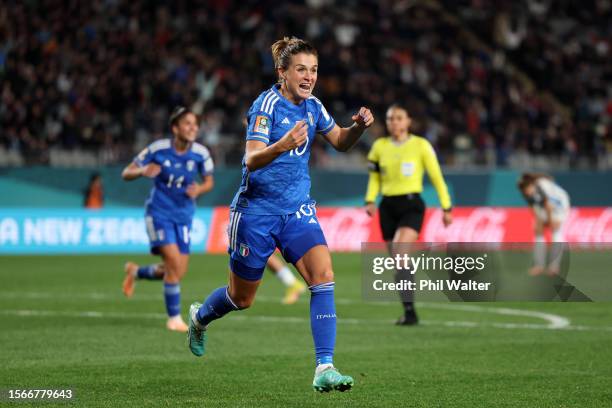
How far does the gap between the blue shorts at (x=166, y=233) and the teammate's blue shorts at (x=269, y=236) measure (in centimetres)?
486

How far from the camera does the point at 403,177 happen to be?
536 inches

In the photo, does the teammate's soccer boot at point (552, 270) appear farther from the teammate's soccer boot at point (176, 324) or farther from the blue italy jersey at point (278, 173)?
the blue italy jersey at point (278, 173)

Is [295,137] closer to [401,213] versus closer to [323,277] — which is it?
[323,277]

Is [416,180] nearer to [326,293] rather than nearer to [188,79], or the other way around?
[326,293]

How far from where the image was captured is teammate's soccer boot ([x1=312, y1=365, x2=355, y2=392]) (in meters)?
7.24

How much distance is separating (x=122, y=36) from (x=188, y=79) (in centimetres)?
203

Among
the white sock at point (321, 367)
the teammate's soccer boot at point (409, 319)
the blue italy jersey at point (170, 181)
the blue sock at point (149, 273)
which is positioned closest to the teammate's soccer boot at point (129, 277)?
the blue sock at point (149, 273)

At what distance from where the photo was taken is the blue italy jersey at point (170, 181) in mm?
13078

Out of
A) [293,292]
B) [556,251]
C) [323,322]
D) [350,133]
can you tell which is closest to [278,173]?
[350,133]

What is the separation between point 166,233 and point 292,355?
3012 millimetres

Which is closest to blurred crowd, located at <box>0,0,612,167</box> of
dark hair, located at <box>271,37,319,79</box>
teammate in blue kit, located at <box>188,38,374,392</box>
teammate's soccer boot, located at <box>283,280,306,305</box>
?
teammate's soccer boot, located at <box>283,280,306,305</box>

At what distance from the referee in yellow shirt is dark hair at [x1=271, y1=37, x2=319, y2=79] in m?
5.52

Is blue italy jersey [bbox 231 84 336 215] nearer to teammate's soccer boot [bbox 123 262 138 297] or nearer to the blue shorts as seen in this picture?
the blue shorts

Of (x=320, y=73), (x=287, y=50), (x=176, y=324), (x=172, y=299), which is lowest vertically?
(x=176, y=324)
